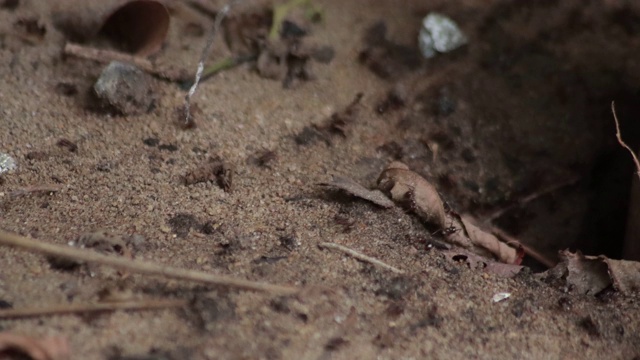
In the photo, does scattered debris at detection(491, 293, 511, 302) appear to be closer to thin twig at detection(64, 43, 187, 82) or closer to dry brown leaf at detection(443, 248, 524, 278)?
dry brown leaf at detection(443, 248, 524, 278)

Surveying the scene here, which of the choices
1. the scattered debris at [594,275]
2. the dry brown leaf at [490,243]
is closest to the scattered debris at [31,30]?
the dry brown leaf at [490,243]

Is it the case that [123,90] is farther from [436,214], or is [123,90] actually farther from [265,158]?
[436,214]

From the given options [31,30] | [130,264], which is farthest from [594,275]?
[31,30]

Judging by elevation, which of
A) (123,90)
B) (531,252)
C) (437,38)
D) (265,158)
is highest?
(437,38)

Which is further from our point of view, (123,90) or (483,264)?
(123,90)

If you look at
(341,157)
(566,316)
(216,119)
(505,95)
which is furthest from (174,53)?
(566,316)

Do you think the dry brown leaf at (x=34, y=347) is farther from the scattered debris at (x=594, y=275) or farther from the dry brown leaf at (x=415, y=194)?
the scattered debris at (x=594, y=275)

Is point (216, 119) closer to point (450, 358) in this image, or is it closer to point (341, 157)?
point (341, 157)
